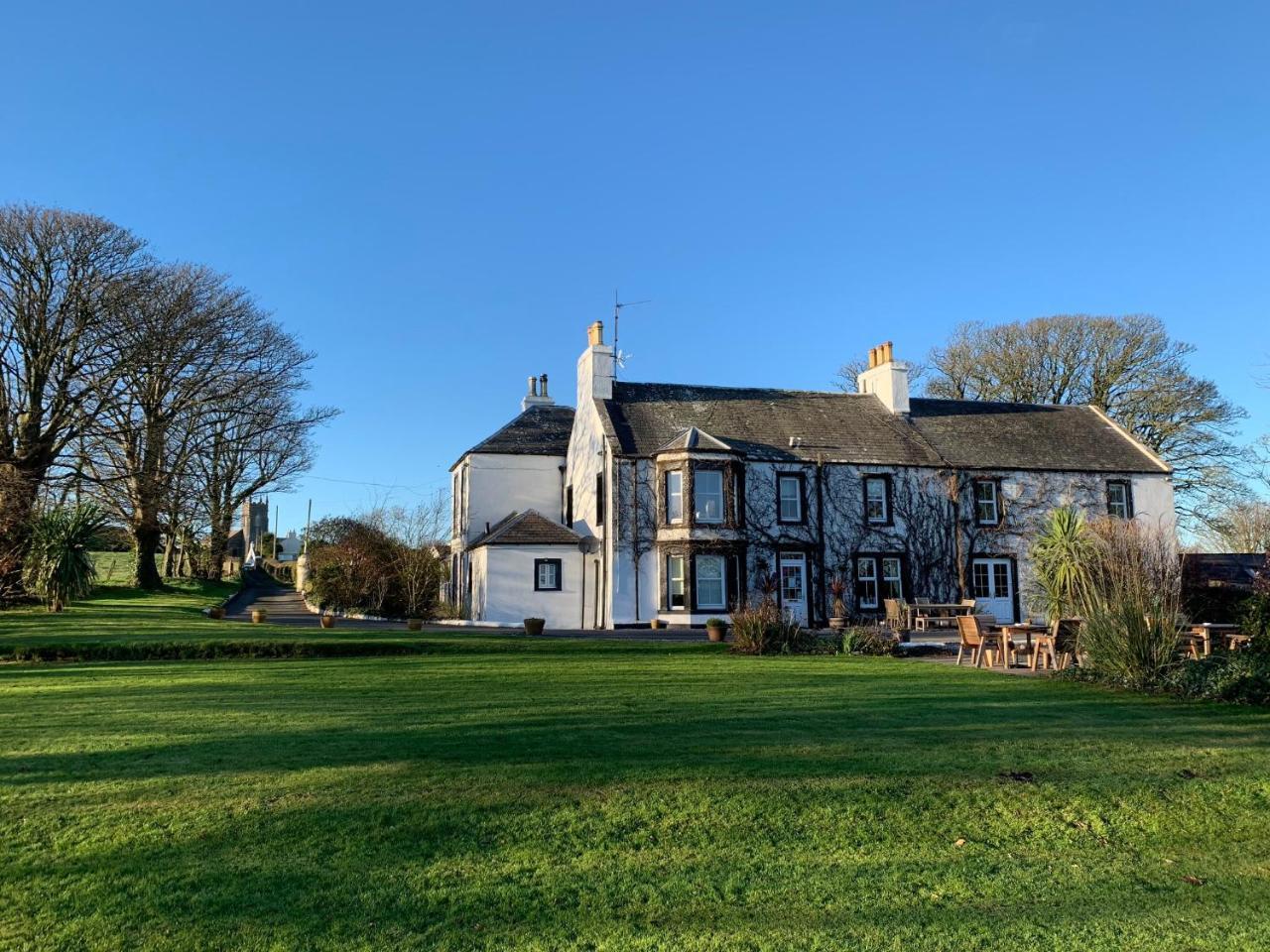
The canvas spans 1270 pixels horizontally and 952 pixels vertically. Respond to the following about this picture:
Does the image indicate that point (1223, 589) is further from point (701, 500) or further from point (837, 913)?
point (837, 913)

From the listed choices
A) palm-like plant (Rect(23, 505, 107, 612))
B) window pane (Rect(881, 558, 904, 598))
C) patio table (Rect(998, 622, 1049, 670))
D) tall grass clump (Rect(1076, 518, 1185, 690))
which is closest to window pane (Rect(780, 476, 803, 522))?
window pane (Rect(881, 558, 904, 598))

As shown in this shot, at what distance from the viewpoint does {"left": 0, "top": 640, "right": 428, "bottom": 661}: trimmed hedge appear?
16.6 m

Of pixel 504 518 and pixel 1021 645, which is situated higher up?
pixel 504 518

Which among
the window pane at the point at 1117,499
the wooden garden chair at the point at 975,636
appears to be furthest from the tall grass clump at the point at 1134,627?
the window pane at the point at 1117,499

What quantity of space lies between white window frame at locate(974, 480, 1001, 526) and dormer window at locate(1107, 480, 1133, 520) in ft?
15.0

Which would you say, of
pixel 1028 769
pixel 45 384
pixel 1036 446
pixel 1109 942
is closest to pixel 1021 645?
pixel 1028 769

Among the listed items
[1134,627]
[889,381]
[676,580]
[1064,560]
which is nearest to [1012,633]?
[1134,627]

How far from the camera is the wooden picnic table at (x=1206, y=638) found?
1509 centimetres

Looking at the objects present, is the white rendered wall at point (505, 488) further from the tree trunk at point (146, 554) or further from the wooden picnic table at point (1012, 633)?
the wooden picnic table at point (1012, 633)

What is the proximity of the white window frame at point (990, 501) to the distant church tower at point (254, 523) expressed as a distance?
242ft

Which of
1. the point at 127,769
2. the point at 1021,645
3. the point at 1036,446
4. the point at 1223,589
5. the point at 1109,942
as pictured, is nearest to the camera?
the point at 1109,942

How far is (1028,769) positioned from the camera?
7.70 meters

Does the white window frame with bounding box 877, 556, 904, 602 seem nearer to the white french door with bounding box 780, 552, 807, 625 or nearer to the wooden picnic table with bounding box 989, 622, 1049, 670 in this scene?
the white french door with bounding box 780, 552, 807, 625

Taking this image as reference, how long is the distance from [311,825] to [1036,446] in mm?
33364
